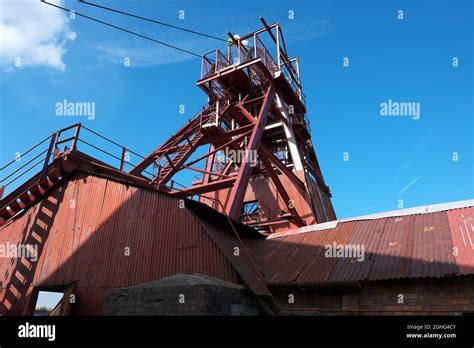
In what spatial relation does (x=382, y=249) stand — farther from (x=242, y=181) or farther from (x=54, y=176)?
(x=54, y=176)

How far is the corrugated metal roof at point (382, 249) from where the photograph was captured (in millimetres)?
7891

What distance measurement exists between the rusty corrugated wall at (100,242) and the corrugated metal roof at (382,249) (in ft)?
7.22

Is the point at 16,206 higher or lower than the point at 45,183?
lower

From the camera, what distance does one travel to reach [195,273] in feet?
26.9

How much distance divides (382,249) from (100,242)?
313 inches

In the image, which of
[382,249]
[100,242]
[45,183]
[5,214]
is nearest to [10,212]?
[5,214]

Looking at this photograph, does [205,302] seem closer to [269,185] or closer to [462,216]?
[462,216]

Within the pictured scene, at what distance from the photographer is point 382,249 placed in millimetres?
9016

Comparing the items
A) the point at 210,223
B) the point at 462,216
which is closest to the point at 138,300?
the point at 210,223

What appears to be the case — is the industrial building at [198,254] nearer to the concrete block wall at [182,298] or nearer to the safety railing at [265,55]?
the concrete block wall at [182,298]

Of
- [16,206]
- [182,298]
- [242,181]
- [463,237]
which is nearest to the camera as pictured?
[182,298]

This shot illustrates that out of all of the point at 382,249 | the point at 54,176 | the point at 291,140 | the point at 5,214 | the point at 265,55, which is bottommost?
the point at 382,249

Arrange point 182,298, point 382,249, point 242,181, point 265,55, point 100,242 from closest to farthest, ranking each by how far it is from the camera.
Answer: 1. point 182,298
2. point 382,249
3. point 100,242
4. point 242,181
5. point 265,55

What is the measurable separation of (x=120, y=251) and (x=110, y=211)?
1501 mm
